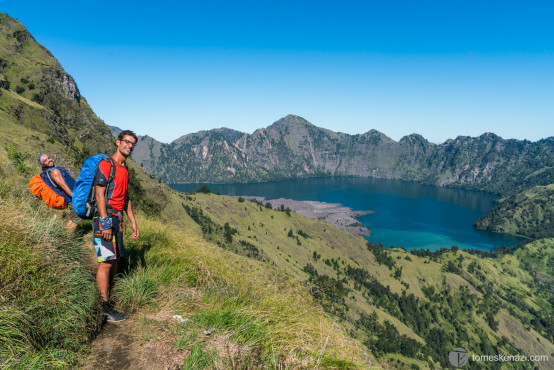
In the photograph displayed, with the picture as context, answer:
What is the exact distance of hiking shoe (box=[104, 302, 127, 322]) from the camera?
490 centimetres

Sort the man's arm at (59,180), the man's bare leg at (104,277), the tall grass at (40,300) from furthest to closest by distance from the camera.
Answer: the man's arm at (59,180) < the man's bare leg at (104,277) < the tall grass at (40,300)

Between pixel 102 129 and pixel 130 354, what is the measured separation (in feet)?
496

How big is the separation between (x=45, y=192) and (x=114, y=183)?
414 cm

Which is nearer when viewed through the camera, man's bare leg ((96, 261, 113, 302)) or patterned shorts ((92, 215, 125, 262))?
man's bare leg ((96, 261, 113, 302))

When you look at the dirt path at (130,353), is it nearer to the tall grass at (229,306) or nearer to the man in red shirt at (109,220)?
the tall grass at (229,306)

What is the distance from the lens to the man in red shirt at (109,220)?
17.1ft

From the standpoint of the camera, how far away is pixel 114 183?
18.9 ft

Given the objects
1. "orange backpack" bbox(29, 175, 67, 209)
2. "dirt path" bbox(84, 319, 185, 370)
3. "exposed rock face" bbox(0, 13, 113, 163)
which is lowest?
"dirt path" bbox(84, 319, 185, 370)

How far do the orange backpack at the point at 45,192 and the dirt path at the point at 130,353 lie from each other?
215 inches

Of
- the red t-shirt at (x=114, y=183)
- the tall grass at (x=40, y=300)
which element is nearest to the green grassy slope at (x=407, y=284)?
the red t-shirt at (x=114, y=183)

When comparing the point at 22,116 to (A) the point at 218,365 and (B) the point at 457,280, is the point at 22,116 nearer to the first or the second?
(A) the point at 218,365

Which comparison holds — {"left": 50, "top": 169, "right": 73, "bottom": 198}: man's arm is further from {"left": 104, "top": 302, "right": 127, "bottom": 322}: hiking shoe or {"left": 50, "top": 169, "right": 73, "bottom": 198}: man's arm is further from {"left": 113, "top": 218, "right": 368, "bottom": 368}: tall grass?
{"left": 104, "top": 302, "right": 127, "bottom": 322}: hiking shoe

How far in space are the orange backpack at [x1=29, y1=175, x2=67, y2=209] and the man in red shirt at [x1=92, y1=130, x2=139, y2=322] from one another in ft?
12.3

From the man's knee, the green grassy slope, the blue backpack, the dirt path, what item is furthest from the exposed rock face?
the dirt path
